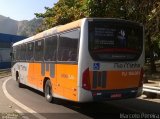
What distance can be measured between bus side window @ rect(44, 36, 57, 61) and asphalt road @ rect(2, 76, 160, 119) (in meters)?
1.86

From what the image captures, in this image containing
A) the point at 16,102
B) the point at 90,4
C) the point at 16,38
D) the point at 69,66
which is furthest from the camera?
the point at 16,38

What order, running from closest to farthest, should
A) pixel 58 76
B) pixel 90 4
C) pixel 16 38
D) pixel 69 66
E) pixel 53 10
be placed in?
pixel 69 66 < pixel 58 76 < pixel 90 4 < pixel 53 10 < pixel 16 38

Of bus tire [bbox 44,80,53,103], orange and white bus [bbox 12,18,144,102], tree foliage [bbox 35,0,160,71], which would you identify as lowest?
bus tire [bbox 44,80,53,103]

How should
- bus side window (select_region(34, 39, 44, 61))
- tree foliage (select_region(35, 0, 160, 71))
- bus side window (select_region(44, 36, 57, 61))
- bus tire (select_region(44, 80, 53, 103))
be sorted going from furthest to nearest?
1. tree foliage (select_region(35, 0, 160, 71))
2. bus side window (select_region(34, 39, 44, 61))
3. bus tire (select_region(44, 80, 53, 103))
4. bus side window (select_region(44, 36, 57, 61))

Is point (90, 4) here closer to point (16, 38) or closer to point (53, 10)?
point (53, 10)

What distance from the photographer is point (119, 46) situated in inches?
463

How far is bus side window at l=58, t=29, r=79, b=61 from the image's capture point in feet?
38.8

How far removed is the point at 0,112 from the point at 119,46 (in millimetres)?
4564

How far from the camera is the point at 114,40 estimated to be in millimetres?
11680

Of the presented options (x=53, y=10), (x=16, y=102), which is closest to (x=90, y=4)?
(x=16, y=102)

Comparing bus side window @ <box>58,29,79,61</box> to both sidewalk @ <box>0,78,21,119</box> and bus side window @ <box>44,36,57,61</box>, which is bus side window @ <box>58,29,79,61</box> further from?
sidewalk @ <box>0,78,21,119</box>

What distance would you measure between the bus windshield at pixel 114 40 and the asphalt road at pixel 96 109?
1820mm

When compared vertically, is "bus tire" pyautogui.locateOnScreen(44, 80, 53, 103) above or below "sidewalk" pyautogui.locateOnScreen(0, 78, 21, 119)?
above

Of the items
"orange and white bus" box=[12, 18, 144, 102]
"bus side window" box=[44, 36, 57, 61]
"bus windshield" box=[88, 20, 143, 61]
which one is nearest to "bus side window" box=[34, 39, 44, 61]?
"bus side window" box=[44, 36, 57, 61]
